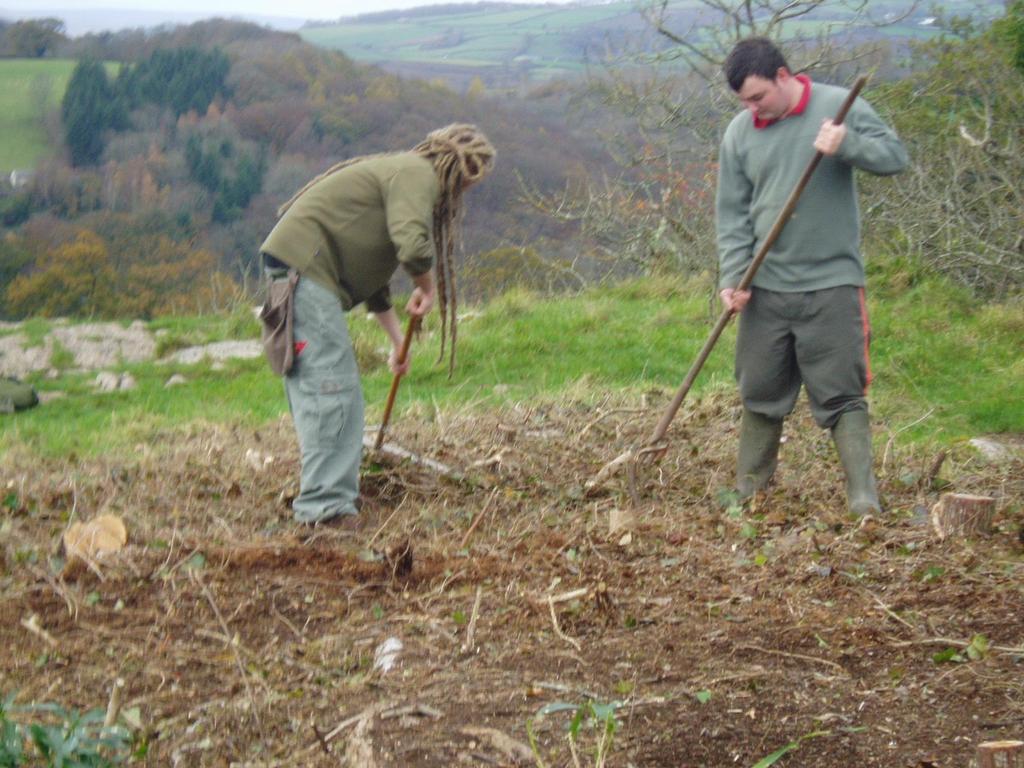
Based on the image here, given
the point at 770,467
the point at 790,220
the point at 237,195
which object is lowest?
the point at 237,195

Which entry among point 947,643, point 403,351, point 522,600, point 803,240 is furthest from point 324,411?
point 947,643

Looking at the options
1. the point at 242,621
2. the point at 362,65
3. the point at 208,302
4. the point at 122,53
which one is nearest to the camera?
the point at 242,621

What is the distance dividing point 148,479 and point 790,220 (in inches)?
124

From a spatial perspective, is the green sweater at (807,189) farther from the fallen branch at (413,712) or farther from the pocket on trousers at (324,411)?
the fallen branch at (413,712)

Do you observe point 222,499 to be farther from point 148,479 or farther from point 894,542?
point 894,542

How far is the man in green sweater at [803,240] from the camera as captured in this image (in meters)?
4.52

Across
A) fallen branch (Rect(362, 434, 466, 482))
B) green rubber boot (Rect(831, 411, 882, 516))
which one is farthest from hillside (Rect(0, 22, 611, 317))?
green rubber boot (Rect(831, 411, 882, 516))

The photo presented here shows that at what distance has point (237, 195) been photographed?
25594 mm

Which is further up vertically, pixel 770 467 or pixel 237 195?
pixel 770 467

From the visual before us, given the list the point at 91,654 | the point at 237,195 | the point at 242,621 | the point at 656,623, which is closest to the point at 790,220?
the point at 656,623

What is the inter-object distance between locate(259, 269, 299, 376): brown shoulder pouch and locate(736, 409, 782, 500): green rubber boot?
1.91 meters

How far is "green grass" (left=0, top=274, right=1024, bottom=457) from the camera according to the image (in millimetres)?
7492

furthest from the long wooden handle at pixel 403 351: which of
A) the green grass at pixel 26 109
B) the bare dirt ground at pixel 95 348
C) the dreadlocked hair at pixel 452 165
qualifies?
the green grass at pixel 26 109

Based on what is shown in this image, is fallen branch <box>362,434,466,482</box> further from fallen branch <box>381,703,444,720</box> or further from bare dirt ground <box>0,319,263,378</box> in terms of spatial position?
bare dirt ground <box>0,319,263,378</box>
